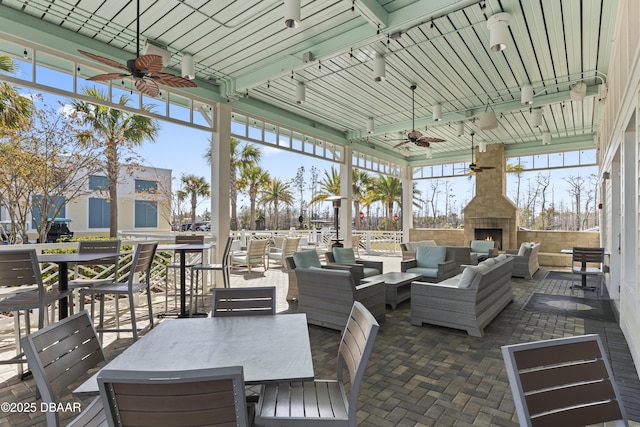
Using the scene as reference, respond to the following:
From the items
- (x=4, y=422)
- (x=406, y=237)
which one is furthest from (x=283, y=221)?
→ (x=4, y=422)

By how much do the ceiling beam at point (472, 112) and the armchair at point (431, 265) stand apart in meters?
3.31

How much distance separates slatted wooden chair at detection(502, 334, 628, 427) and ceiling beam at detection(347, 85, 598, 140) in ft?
23.7

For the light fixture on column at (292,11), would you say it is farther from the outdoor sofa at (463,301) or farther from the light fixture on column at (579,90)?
the light fixture on column at (579,90)

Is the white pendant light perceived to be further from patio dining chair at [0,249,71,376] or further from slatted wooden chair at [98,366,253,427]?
patio dining chair at [0,249,71,376]

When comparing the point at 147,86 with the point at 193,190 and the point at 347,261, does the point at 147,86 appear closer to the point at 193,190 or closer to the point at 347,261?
the point at 347,261

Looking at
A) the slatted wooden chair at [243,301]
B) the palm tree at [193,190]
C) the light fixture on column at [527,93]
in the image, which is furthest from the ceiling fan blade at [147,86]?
the palm tree at [193,190]

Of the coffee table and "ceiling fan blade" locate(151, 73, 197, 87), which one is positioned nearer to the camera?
"ceiling fan blade" locate(151, 73, 197, 87)

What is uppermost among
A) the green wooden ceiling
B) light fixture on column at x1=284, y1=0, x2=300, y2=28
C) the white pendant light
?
the green wooden ceiling

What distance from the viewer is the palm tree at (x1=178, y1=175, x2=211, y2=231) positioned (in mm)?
17000

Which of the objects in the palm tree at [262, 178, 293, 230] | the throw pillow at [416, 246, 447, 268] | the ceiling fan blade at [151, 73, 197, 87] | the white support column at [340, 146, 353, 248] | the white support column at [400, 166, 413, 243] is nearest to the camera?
the ceiling fan blade at [151, 73, 197, 87]

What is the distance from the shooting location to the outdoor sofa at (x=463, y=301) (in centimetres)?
408

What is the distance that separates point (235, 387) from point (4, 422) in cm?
245

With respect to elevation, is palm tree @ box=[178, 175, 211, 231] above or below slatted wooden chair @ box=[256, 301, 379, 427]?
above

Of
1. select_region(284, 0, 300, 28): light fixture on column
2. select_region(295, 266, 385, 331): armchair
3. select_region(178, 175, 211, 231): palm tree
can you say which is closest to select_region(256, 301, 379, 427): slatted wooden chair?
select_region(295, 266, 385, 331): armchair
